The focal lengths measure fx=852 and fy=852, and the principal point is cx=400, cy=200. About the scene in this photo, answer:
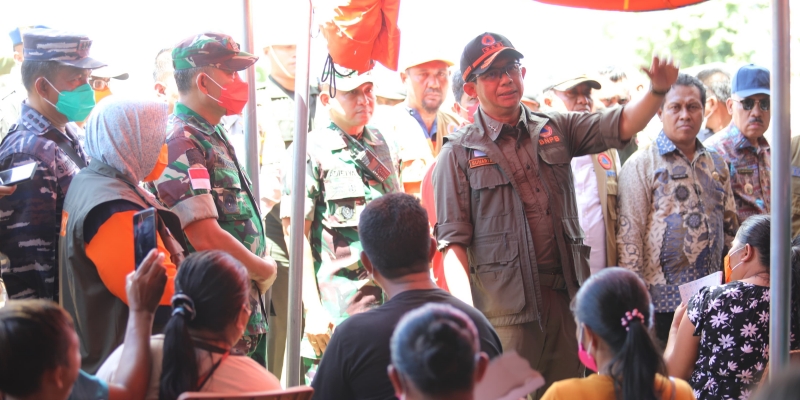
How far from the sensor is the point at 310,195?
5.18 meters

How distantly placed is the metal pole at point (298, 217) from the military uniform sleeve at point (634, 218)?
2.34 meters

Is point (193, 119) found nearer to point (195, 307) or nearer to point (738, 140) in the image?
point (195, 307)

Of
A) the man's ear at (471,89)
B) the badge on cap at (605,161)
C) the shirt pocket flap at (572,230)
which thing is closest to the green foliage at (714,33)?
the badge on cap at (605,161)

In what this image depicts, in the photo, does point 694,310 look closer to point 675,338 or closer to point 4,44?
point 675,338

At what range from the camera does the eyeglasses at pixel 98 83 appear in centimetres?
632

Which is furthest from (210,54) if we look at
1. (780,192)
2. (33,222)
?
(780,192)

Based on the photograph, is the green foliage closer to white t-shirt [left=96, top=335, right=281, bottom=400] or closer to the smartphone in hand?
the smartphone in hand

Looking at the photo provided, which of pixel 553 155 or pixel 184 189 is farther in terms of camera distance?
pixel 553 155

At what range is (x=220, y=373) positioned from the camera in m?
2.47

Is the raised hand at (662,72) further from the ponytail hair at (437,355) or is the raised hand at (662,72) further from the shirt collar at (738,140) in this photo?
the shirt collar at (738,140)

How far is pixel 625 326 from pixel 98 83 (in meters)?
4.98

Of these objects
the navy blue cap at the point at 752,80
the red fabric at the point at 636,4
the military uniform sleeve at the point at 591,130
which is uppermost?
the red fabric at the point at 636,4

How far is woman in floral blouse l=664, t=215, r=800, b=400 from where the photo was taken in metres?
3.54

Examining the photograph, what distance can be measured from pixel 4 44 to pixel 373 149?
352 centimetres
